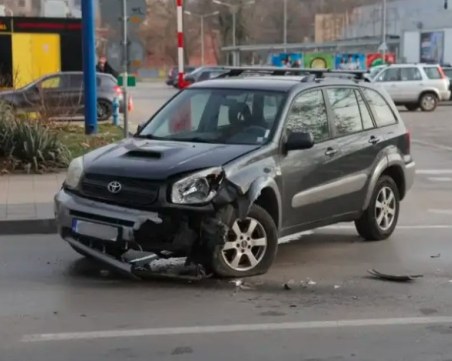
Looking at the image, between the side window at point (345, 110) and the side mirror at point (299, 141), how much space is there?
36.5 inches

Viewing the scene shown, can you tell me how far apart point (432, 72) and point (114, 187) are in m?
26.9

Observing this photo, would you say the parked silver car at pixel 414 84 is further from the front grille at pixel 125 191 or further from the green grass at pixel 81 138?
the front grille at pixel 125 191

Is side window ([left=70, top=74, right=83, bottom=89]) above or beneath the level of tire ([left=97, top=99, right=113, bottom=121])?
above

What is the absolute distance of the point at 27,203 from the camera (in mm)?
10297

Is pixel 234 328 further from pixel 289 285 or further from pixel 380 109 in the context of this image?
pixel 380 109

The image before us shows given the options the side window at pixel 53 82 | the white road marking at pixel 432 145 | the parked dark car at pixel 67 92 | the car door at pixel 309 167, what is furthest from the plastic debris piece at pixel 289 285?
the side window at pixel 53 82

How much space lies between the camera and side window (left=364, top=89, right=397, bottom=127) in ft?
29.1

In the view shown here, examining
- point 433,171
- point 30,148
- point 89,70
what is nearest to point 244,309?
point 30,148

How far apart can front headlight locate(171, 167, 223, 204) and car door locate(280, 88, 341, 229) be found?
0.87 metres

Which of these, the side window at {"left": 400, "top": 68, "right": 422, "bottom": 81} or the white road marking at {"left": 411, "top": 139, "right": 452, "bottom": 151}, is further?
the side window at {"left": 400, "top": 68, "right": 422, "bottom": 81}

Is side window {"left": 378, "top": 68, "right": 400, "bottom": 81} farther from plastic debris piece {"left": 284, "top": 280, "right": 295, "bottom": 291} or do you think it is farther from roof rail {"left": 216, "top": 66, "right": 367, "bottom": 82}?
plastic debris piece {"left": 284, "top": 280, "right": 295, "bottom": 291}

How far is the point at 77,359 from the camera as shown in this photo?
4961 mm

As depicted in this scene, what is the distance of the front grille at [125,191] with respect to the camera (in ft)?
21.5

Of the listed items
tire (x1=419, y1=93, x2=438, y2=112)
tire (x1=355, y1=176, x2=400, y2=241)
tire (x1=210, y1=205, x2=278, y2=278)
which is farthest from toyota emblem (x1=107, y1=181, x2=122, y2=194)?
tire (x1=419, y1=93, x2=438, y2=112)
